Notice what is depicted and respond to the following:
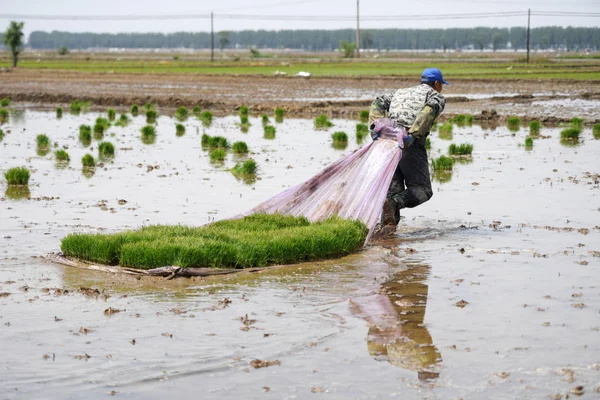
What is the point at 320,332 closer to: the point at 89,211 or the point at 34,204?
the point at 89,211

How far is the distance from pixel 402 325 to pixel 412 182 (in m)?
3.65

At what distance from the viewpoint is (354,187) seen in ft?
31.6

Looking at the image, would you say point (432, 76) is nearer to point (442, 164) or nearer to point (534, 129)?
point (442, 164)

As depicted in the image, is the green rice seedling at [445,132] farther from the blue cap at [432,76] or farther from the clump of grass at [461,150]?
the blue cap at [432,76]

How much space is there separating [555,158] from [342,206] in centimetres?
782

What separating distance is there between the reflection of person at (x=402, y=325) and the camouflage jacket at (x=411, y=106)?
85.1 inches

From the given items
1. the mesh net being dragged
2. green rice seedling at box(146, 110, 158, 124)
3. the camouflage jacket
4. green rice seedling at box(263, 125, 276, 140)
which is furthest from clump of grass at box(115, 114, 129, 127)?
the camouflage jacket

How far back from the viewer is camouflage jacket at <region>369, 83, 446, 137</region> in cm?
954

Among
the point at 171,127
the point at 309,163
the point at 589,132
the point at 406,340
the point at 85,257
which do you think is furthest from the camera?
→ the point at 171,127

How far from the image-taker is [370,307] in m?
6.86

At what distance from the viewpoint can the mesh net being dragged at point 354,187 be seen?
31.0 ft

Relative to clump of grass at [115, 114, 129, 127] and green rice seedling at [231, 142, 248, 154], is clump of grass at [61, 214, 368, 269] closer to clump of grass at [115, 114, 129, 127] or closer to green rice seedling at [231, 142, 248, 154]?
green rice seedling at [231, 142, 248, 154]

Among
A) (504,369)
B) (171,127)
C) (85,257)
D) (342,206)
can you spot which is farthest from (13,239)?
(171,127)

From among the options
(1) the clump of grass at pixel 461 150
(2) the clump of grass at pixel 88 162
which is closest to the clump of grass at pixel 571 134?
(1) the clump of grass at pixel 461 150
